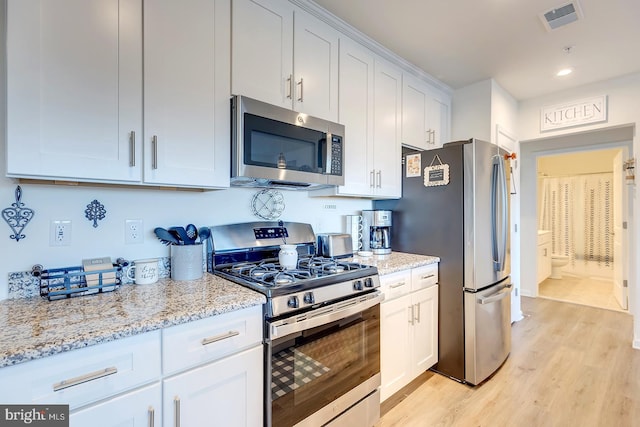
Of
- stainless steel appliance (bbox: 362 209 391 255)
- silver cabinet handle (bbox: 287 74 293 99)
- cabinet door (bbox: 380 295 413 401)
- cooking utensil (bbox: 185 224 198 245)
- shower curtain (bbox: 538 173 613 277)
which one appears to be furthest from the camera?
shower curtain (bbox: 538 173 613 277)

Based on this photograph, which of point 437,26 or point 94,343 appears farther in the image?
point 437,26

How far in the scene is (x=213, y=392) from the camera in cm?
112

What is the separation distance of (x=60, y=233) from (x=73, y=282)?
0.24 meters

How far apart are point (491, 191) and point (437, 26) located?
1.30 meters

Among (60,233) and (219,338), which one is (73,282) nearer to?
(60,233)

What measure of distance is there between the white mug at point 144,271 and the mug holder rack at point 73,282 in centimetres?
11

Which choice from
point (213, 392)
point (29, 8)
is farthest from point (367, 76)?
point (213, 392)

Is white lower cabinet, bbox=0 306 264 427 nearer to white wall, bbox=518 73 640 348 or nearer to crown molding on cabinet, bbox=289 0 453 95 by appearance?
crown molding on cabinet, bbox=289 0 453 95

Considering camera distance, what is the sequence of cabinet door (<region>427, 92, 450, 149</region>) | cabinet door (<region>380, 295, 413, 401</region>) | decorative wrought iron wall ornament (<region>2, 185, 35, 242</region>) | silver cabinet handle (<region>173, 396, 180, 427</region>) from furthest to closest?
1. cabinet door (<region>427, 92, 450, 149</region>)
2. cabinet door (<region>380, 295, 413, 401</region>)
3. decorative wrought iron wall ornament (<region>2, 185, 35, 242</region>)
4. silver cabinet handle (<region>173, 396, 180, 427</region>)

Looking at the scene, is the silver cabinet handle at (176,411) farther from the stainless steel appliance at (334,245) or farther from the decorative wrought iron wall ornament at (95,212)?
the stainless steel appliance at (334,245)

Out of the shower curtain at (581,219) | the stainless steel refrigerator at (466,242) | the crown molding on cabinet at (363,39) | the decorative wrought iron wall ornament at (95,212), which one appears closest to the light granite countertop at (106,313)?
the decorative wrought iron wall ornament at (95,212)

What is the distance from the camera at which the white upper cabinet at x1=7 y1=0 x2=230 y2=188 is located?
1.05m

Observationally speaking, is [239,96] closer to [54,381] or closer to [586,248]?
[54,381]

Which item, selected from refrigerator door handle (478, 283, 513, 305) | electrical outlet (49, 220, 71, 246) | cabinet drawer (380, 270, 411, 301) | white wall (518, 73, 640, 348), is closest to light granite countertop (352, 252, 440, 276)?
cabinet drawer (380, 270, 411, 301)
